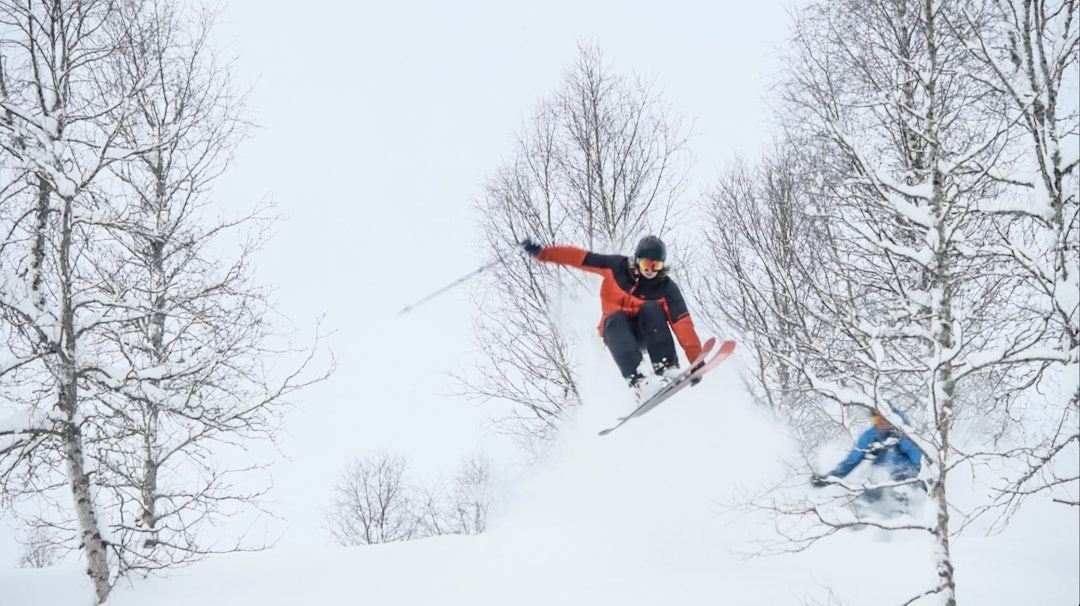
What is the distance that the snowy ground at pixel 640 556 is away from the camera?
21.7ft

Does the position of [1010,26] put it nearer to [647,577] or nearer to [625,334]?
[625,334]

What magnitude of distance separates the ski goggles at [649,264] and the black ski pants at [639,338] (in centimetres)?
47

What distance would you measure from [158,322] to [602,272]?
212 inches

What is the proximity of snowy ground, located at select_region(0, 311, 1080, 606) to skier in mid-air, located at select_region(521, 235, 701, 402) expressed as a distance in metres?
1.38

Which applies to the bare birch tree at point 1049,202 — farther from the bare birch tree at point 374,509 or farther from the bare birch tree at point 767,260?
the bare birch tree at point 374,509

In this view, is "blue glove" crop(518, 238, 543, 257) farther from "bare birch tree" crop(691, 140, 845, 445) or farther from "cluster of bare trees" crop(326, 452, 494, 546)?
"cluster of bare trees" crop(326, 452, 494, 546)

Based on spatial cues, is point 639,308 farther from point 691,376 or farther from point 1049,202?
point 1049,202

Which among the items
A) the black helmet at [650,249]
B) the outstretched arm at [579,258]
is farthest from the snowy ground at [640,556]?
the black helmet at [650,249]

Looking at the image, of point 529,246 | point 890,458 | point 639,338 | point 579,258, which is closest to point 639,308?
point 639,338

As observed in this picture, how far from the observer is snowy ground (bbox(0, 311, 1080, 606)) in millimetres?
6625

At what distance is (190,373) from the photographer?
6938 mm

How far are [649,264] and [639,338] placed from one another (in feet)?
3.11

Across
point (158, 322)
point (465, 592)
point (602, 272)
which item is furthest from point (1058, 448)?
point (158, 322)

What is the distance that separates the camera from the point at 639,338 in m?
8.10
